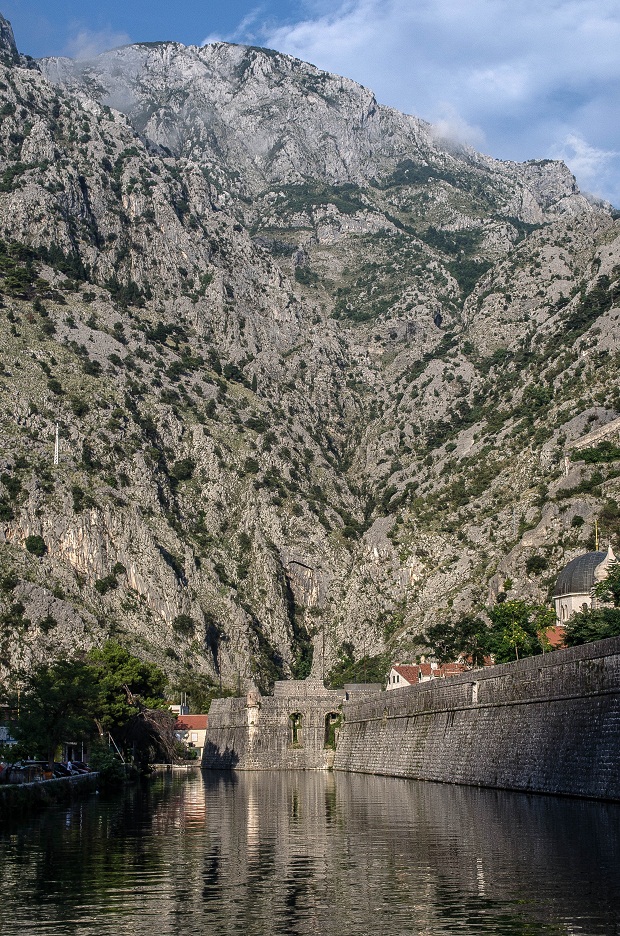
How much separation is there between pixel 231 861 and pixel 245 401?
160 metres

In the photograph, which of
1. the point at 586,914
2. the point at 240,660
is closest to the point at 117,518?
the point at 240,660

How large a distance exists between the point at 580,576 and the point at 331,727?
30.8 m

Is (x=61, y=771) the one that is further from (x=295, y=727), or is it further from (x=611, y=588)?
(x=611, y=588)

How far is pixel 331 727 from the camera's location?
109 metres

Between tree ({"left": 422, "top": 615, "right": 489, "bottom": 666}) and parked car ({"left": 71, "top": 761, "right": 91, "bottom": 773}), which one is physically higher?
tree ({"left": 422, "top": 615, "right": 489, "bottom": 666})

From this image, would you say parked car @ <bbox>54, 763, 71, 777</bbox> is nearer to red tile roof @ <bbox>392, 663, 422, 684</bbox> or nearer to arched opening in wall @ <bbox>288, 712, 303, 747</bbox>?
arched opening in wall @ <bbox>288, 712, 303, 747</bbox>

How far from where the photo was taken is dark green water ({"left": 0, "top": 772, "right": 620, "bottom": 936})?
22438 millimetres

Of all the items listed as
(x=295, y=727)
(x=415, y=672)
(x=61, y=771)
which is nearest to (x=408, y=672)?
(x=415, y=672)

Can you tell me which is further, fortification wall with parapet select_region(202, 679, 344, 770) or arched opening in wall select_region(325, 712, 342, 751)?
fortification wall with parapet select_region(202, 679, 344, 770)

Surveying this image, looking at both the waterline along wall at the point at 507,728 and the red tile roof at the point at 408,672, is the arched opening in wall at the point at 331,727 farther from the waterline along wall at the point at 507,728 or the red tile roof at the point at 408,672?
Answer: the red tile roof at the point at 408,672

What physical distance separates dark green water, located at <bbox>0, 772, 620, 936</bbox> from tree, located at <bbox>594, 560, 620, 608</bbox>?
3172 cm

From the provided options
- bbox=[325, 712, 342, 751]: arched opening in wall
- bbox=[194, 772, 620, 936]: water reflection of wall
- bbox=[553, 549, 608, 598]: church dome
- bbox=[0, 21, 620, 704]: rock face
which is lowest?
bbox=[194, 772, 620, 936]: water reflection of wall

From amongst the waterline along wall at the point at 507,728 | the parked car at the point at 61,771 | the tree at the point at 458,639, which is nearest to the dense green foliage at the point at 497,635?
the tree at the point at 458,639

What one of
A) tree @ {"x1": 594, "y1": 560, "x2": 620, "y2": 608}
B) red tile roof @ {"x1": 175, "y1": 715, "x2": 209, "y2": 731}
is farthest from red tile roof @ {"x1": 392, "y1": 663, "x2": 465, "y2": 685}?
red tile roof @ {"x1": 175, "y1": 715, "x2": 209, "y2": 731}
